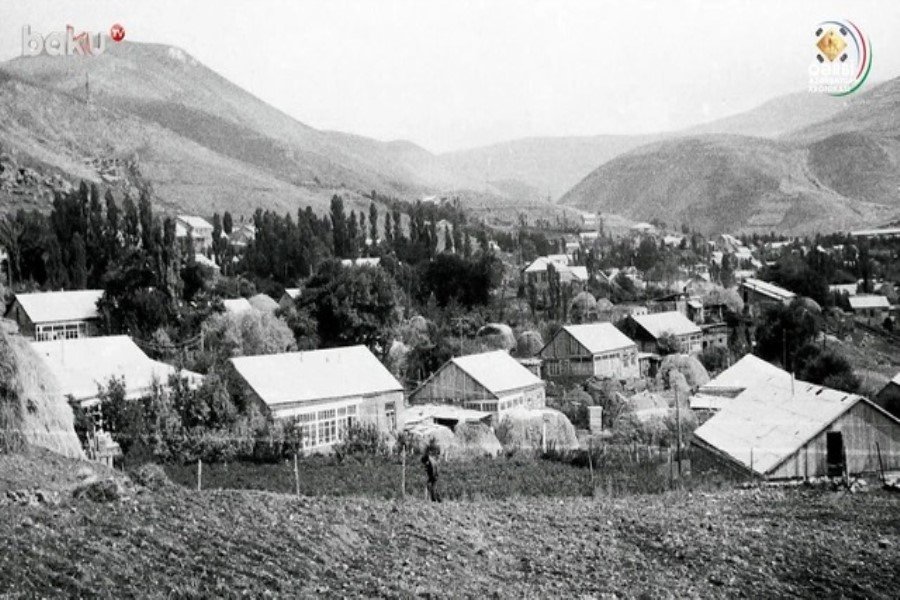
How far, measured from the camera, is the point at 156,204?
13562 cm

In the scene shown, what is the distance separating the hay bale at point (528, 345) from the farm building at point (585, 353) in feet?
7.88

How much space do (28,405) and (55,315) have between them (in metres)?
34.4

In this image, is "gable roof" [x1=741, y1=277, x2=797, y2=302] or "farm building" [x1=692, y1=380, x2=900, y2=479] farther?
"gable roof" [x1=741, y1=277, x2=797, y2=302]

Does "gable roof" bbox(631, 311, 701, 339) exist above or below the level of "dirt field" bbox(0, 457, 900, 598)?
above

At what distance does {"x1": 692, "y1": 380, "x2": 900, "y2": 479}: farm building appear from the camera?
23.9 meters

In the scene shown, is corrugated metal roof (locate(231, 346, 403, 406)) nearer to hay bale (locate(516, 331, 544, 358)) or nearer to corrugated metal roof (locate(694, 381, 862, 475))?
corrugated metal roof (locate(694, 381, 862, 475))

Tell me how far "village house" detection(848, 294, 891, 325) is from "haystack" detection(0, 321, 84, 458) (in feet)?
236

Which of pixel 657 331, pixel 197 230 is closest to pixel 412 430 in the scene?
pixel 657 331

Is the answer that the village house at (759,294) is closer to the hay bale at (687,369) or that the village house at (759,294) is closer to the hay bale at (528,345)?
the hay bale at (528,345)

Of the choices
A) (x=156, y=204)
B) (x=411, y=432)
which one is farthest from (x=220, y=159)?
(x=411, y=432)

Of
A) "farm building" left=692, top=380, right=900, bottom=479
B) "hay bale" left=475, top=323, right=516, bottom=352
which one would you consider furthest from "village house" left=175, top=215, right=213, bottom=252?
"farm building" left=692, top=380, right=900, bottom=479

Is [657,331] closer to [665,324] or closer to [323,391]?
[665,324]

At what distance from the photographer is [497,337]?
56.4m

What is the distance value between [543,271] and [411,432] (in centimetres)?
6412
